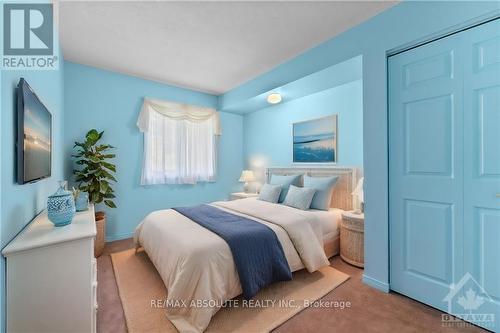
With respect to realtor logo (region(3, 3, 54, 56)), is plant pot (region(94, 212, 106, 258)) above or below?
below

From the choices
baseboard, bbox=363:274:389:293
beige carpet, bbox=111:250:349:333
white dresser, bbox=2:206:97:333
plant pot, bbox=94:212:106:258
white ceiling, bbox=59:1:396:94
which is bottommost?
beige carpet, bbox=111:250:349:333

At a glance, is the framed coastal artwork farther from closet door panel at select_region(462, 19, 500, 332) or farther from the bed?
closet door panel at select_region(462, 19, 500, 332)

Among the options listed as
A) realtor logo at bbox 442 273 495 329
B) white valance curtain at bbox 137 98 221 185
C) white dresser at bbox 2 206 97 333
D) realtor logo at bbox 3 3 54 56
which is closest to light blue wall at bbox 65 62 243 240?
white valance curtain at bbox 137 98 221 185

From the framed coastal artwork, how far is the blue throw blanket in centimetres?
187

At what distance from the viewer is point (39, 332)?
1.16m

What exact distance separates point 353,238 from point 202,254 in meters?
1.82

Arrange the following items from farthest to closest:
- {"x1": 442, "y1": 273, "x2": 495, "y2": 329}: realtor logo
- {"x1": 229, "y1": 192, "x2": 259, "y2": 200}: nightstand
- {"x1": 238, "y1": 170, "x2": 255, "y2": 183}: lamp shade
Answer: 1. {"x1": 238, "y1": 170, "x2": 255, "y2": 183}: lamp shade
2. {"x1": 229, "y1": 192, "x2": 259, "y2": 200}: nightstand
3. {"x1": 442, "y1": 273, "x2": 495, "y2": 329}: realtor logo

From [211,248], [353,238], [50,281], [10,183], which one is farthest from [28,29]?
[353,238]

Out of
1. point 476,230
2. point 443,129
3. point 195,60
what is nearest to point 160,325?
point 476,230

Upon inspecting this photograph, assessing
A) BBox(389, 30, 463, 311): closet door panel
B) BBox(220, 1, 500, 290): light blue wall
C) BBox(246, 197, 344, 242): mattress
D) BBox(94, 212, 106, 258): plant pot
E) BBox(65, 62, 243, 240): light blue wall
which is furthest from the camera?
BBox(65, 62, 243, 240): light blue wall

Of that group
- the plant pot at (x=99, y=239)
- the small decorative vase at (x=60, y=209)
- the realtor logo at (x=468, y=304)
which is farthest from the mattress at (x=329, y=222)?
the plant pot at (x=99, y=239)

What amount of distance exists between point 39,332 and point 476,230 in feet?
9.44

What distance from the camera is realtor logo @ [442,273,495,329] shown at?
1566mm

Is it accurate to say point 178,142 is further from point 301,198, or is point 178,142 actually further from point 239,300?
point 239,300
